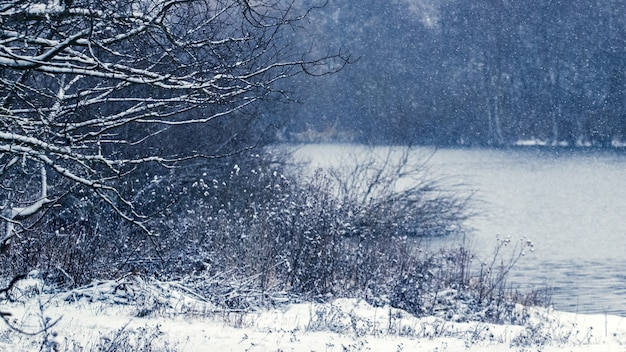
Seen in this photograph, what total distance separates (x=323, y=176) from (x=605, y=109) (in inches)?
2143

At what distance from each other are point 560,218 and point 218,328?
66.9 ft

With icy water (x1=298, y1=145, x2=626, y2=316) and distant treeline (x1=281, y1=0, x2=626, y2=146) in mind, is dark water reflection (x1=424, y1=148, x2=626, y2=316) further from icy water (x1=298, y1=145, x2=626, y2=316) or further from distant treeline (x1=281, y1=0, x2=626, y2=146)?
distant treeline (x1=281, y1=0, x2=626, y2=146)

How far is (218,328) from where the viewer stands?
25.9ft

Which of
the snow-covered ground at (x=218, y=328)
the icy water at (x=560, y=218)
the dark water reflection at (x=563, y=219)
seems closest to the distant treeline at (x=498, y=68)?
the icy water at (x=560, y=218)

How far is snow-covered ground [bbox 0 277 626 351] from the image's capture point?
6.91 meters

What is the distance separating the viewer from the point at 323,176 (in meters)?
17.5

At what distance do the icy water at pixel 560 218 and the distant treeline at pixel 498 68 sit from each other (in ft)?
43.4

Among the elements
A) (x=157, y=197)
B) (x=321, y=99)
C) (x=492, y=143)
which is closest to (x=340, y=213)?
(x=157, y=197)

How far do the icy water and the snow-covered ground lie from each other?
207 inches

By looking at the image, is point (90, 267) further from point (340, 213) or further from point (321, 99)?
point (321, 99)

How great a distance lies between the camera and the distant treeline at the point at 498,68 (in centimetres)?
6406

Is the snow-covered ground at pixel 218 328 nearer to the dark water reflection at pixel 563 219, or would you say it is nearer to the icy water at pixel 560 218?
the icy water at pixel 560 218

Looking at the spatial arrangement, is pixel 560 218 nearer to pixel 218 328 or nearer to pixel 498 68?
pixel 218 328

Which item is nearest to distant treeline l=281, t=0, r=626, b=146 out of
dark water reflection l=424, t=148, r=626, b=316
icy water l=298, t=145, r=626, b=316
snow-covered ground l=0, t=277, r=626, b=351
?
icy water l=298, t=145, r=626, b=316
